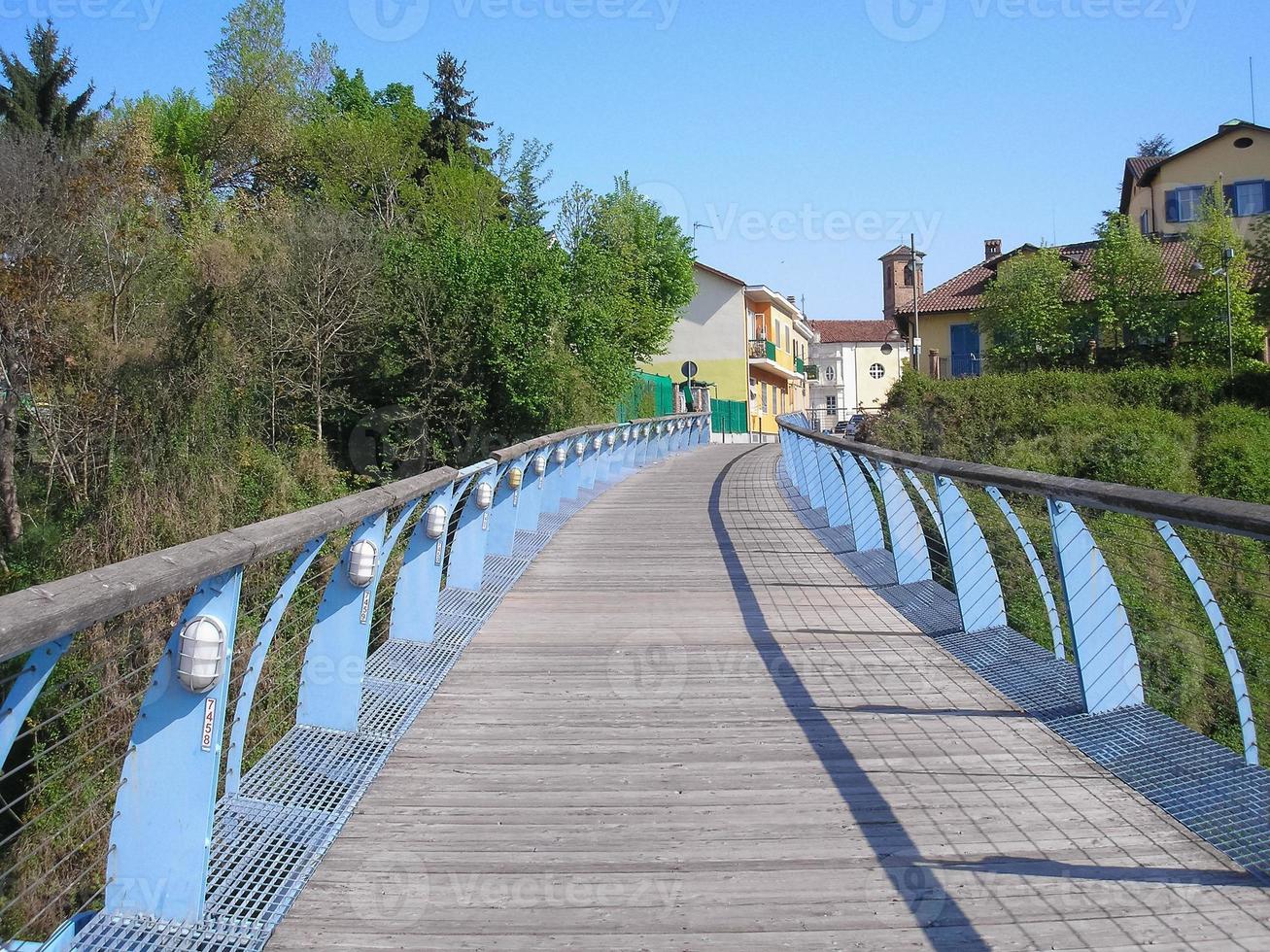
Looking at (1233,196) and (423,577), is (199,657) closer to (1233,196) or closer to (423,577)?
(423,577)

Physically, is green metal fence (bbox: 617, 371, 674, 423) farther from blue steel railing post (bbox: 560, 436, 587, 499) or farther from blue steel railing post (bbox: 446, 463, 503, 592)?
blue steel railing post (bbox: 446, 463, 503, 592)

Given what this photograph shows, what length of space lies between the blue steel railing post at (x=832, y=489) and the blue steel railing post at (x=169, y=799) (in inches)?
358

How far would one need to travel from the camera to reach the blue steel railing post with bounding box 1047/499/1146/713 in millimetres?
4949

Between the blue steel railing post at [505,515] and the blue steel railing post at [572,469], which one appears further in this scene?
the blue steel railing post at [572,469]

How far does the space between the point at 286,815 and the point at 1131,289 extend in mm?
Answer: 42851

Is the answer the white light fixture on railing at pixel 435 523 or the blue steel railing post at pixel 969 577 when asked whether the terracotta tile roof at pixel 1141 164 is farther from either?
the white light fixture on railing at pixel 435 523

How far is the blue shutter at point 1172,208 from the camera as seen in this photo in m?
45.8

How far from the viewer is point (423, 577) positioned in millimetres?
6352

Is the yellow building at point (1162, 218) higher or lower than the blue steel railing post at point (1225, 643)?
higher

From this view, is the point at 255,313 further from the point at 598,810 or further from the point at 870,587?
the point at 598,810

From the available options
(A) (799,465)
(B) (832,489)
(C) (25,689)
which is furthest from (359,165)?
(C) (25,689)

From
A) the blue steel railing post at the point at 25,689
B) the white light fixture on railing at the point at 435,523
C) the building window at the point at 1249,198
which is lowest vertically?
the white light fixture on railing at the point at 435,523

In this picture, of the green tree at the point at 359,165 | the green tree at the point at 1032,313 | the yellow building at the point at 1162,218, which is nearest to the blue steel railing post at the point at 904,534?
the green tree at the point at 359,165

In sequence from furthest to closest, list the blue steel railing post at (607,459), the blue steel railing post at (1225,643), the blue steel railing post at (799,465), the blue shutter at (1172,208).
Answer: the blue shutter at (1172,208), the blue steel railing post at (607,459), the blue steel railing post at (799,465), the blue steel railing post at (1225,643)
